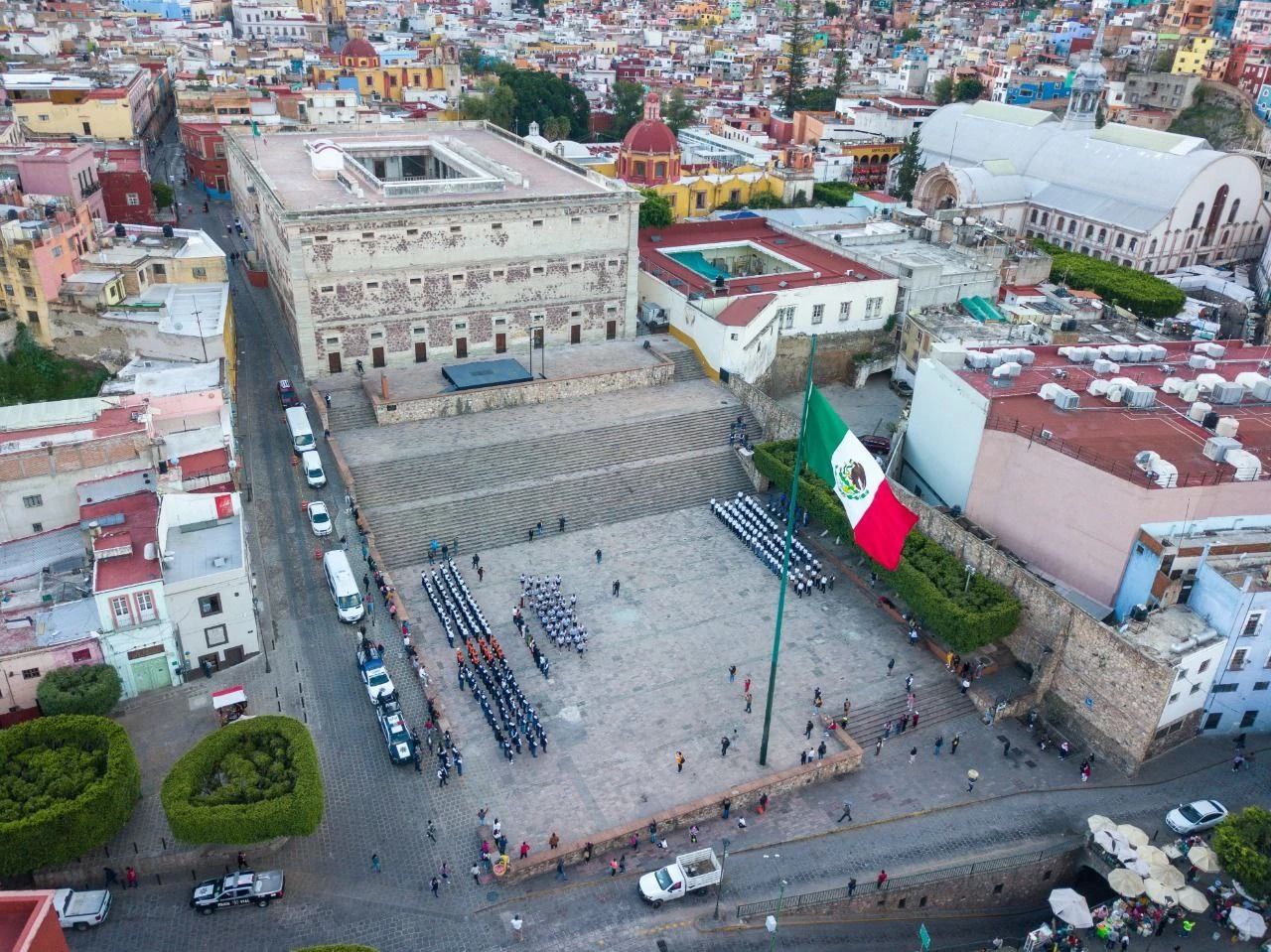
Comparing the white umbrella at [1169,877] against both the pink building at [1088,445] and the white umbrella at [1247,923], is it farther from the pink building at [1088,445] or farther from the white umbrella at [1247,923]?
the pink building at [1088,445]

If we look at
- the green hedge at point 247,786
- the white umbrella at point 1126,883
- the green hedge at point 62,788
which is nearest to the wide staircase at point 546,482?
the green hedge at point 247,786

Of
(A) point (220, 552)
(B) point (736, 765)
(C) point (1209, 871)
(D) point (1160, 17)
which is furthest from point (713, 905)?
(D) point (1160, 17)

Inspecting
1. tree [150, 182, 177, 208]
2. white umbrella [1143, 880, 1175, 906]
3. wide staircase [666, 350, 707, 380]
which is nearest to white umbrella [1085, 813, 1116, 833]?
white umbrella [1143, 880, 1175, 906]

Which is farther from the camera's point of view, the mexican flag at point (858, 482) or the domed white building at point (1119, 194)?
the domed white building at point (1119, 194)

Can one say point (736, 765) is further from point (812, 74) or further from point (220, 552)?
point (812, 74)

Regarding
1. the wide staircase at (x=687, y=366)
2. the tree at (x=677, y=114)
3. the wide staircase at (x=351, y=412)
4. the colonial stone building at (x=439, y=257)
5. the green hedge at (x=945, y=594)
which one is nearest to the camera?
the green hedge at (x=945, y=594)
